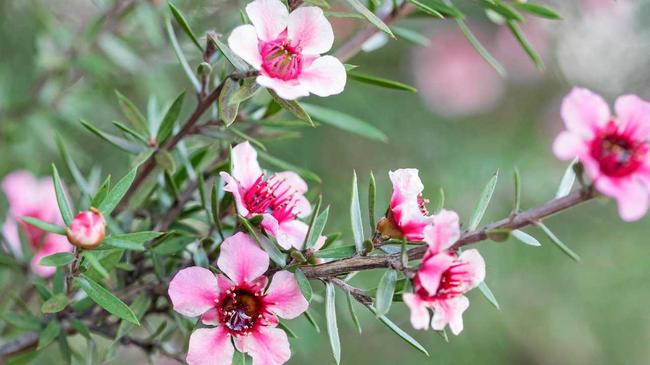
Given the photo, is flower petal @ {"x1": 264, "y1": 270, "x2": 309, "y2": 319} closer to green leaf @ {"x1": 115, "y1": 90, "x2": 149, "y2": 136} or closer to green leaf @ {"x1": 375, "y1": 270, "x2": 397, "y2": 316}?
green leaf @ {"x1": 375, "y1": 270, "x2": 397, "y2": 316}

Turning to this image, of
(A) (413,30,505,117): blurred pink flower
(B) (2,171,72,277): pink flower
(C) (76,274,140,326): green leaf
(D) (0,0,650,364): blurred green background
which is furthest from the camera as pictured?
(A) (413,30,505,117): blurred pink flower

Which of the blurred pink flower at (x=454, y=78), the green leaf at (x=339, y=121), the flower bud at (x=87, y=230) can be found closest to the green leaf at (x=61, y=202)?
the flower bud at (x=87, y=230)

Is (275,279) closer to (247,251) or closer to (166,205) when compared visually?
(247,251)

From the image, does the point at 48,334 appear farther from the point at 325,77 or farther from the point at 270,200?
the point at 325,77

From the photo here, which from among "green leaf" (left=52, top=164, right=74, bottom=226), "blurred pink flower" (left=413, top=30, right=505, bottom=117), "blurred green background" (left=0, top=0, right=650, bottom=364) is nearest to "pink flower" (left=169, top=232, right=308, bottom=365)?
"green leaf" (left=52, top=164, right=74, bottom=226)

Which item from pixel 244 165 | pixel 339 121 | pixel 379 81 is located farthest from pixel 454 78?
pixel 244 165

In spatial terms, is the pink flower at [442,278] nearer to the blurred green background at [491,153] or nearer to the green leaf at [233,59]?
the green leaf at [233,59]
